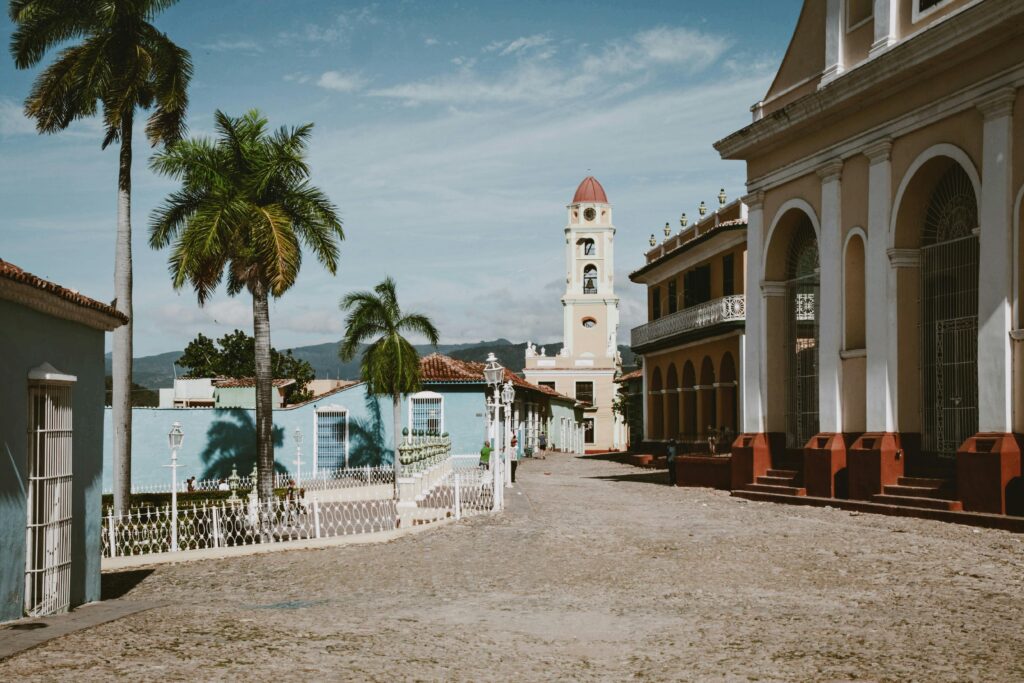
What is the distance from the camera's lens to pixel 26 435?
29.7 feet

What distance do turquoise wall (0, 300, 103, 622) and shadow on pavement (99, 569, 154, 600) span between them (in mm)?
1288

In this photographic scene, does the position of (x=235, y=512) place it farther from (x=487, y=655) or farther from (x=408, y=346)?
(x=408, y=346)

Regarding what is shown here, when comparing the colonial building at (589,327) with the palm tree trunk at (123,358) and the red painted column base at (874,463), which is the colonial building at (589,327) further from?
the red painted column base at (874,463)

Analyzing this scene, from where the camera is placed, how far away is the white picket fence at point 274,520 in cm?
1521

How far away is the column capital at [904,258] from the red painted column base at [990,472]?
3338 millimetres

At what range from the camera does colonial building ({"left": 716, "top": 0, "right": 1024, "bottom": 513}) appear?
15.3 m

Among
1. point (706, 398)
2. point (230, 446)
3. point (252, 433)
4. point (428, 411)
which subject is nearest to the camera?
point (706, 398)

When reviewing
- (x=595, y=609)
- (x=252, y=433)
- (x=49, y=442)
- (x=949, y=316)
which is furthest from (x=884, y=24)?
(x=252, y=433)

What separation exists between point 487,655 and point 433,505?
47.0 ft

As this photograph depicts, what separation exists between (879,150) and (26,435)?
1416 centimetres

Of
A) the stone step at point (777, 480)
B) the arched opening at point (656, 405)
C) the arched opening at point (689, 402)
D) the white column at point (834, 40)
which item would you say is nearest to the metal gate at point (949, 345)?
the stone step at point (777, 480)

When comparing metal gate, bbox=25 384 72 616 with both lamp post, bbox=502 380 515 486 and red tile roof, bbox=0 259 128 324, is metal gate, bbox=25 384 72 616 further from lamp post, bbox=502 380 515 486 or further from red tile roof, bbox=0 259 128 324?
lamp post, bbox=502 380 515 486

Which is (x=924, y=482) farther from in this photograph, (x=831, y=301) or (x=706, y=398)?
(x=706, y=398)

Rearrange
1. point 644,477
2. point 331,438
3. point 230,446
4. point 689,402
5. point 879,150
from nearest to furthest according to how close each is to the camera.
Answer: point 879,150 → point 644,477 → point 230,446 → point 689,402 → point 331,438
